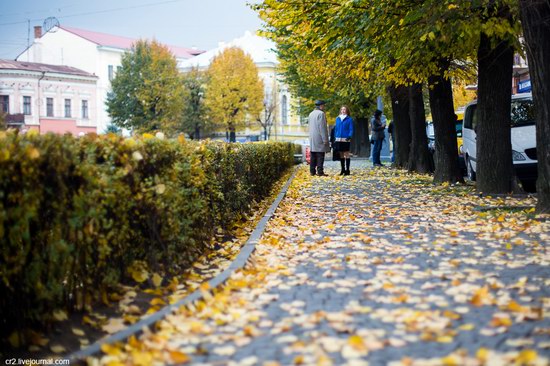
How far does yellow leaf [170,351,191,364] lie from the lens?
4381mm

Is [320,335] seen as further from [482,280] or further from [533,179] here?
[533,179]

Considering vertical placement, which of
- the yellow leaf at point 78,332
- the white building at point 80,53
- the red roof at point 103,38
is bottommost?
the yellow leaf at point 78,332

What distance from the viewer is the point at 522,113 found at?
1630cm

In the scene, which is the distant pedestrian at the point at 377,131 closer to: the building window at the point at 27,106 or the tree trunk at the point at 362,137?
the tree trunk at the point at 362,137

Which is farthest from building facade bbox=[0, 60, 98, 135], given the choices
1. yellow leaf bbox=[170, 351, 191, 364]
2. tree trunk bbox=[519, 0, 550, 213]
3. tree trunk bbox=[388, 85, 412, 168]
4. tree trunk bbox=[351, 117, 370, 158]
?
yellow leaf bbox=[170, 351, 191, 364]

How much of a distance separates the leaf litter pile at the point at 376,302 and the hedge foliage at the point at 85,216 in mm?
815

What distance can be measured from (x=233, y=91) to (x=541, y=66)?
2890 inches

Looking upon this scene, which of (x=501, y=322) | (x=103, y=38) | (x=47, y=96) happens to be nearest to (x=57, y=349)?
(x=501, y=322)

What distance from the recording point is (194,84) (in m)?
85.5

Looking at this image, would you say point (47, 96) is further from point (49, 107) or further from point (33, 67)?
point (33, 67)

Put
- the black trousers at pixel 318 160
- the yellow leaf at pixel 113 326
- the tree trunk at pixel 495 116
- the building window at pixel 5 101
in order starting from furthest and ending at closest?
1. the building window at pixel 5 101
2. the black trousers at pixel 318 160
3. the tree trunk at pixel 495 116
4. the yellow leaf at pixel 113 326

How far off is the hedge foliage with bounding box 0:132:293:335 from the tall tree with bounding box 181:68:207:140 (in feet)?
254

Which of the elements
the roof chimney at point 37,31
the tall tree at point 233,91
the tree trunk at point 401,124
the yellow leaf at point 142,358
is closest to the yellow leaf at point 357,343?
the yellow leaf at point 142,358

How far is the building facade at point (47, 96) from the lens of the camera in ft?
251
